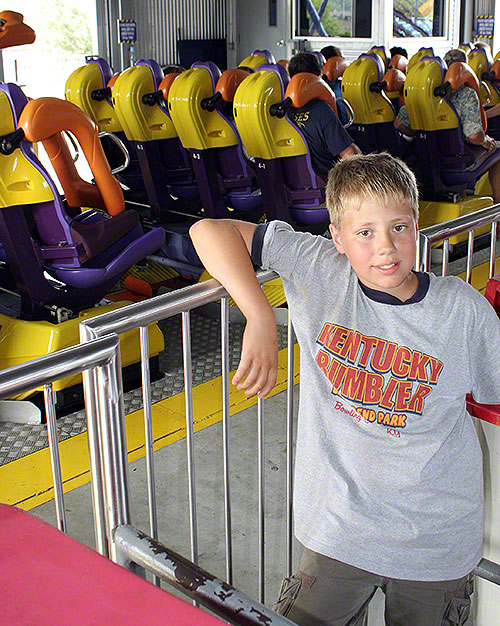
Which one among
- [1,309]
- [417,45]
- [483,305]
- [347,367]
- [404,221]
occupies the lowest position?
[1,309]

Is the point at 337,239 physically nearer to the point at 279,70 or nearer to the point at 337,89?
the point at 279,70

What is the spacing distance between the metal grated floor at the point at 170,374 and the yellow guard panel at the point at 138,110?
1.39 m

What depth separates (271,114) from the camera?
15.6 ft

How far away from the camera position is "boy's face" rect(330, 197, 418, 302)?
165cm

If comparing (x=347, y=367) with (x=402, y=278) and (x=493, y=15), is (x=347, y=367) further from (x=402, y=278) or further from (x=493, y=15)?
(x=493, y=15)

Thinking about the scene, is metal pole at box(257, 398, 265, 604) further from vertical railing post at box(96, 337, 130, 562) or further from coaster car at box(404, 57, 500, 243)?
coaster car at box(404, 57, 500, 243)

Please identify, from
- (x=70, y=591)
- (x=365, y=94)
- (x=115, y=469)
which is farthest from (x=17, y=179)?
(x=365, y=94)

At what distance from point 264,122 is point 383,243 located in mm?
3267

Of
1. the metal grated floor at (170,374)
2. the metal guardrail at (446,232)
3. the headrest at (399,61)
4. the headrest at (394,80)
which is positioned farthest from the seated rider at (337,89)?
the metal guardrail at (446,232)

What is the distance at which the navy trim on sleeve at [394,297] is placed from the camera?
1.68 meters

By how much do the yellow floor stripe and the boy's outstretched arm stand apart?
172 centimetres

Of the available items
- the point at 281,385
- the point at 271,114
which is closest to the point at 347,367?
the point at 281,385

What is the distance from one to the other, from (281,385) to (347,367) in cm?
241

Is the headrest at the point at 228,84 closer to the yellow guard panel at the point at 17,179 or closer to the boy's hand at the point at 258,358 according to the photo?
the yellow guard panel at the point at 17,179
